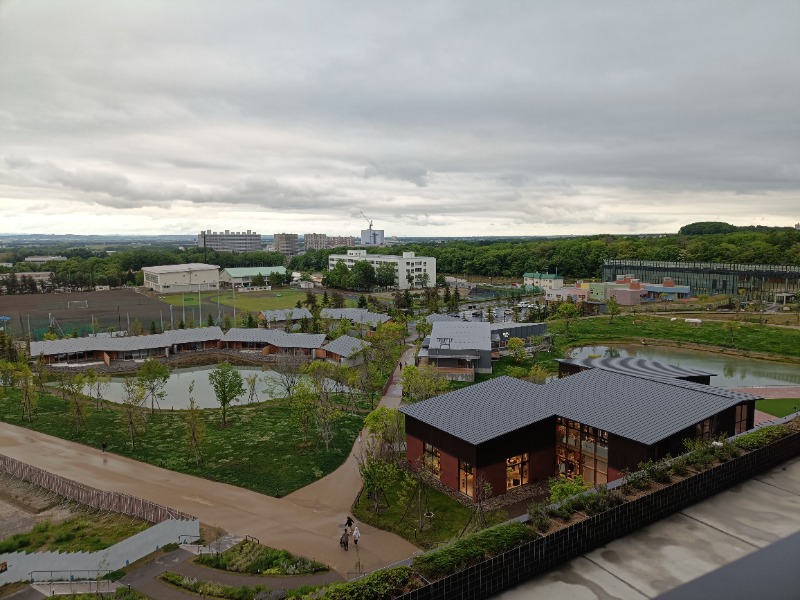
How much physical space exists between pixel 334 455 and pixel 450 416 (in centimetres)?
463

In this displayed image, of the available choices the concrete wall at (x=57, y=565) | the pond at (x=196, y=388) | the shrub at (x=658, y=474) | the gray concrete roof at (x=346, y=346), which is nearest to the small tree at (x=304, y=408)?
the pond at (x=196, y=388)

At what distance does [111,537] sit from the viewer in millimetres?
12391

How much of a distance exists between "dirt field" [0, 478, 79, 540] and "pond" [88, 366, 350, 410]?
28.8 feet

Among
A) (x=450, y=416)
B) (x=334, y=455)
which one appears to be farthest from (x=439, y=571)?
(x=334, y=455)

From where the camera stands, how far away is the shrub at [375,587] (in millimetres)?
5621

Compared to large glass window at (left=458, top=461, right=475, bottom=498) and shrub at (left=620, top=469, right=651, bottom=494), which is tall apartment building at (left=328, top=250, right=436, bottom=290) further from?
shrub at (left=620, top=469, right=651, bottom=494)

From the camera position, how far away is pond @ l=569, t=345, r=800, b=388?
27188 millimetres

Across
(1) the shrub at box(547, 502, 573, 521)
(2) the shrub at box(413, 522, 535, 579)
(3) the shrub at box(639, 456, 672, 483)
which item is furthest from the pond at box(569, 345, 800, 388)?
(2) the shrub at box(413, 522, 535, 579)

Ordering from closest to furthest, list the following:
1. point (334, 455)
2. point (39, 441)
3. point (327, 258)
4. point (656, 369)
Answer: point (334, 455) < point (39, 441) < point (656, 369) < point (327, 258)

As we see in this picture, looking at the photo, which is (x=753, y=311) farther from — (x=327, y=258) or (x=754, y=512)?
(x=327, y=258)

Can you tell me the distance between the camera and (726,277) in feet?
182

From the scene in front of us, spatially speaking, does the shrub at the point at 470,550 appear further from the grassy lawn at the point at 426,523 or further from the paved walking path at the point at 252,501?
the grassy lawn at the point at 426,523

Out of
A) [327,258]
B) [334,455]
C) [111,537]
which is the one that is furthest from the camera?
[327,258]

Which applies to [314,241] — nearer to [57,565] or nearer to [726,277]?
[726,277]
